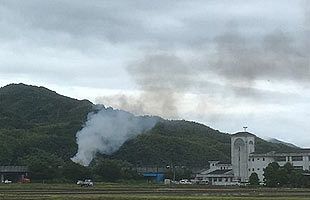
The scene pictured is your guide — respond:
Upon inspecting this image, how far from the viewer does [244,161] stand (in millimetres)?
138875

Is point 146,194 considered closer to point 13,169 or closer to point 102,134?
point 13,169

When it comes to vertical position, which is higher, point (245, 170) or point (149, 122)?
point (149, 122)

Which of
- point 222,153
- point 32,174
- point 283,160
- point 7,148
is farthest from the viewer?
point 222,153

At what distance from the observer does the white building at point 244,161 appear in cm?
13200

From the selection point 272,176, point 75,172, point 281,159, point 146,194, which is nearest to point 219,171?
point 281,159

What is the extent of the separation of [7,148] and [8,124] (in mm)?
44649

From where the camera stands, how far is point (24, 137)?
6531 inches

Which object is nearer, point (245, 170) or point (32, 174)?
point (32, 174)

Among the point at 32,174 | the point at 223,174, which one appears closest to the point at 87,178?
the point at 32,174

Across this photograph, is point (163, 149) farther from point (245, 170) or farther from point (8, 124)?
point (8, 124)

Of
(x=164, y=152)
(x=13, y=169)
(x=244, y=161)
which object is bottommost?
(x=13, y=169)

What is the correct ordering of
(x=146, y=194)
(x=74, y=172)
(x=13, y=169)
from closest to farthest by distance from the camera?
(x=146, y=194) → (x=74, y=172) → (x=13, y=169)

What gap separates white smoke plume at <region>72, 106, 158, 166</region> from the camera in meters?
153

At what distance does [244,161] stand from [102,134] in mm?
37380
